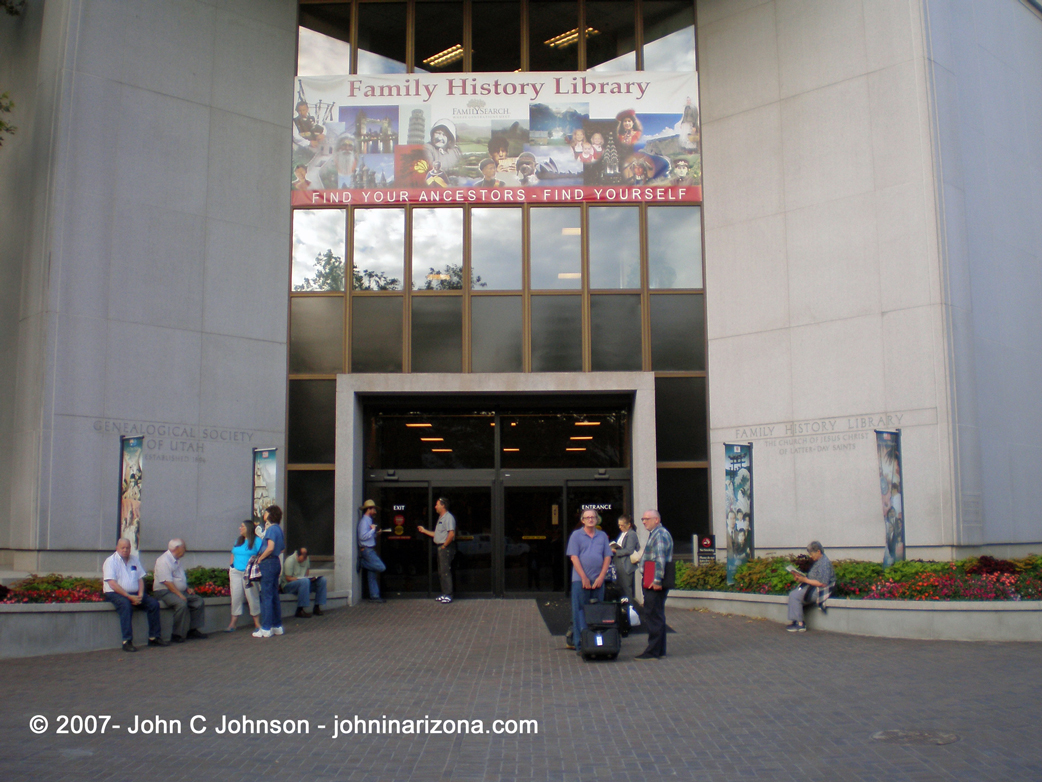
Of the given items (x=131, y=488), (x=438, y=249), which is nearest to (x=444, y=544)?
(x=131, y=488)

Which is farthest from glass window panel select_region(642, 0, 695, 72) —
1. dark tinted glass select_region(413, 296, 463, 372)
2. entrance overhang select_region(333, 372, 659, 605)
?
entrance overhang select_region(333, 372, 659, 605)

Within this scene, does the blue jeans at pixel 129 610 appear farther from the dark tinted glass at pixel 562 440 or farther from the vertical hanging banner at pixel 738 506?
the vertical hanging banner at pixel 738 506

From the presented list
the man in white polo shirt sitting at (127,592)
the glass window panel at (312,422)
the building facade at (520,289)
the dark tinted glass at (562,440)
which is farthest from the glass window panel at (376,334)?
the man in white polo shirt sitting at (127,592)

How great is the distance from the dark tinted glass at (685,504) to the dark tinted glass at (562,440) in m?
1.04

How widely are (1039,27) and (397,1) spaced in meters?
13.3

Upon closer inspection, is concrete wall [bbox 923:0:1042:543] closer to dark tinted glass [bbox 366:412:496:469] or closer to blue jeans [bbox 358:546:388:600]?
dark tinted glass [bbox 366:412:496:469]

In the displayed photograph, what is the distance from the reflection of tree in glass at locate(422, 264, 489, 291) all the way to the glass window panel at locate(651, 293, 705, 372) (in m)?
3.44

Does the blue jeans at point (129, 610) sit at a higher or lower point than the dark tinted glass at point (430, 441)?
lower

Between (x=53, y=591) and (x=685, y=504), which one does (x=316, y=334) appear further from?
(x=685, y=504)

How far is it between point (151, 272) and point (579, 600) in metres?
10.3

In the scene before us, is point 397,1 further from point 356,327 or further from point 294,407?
point 294,407

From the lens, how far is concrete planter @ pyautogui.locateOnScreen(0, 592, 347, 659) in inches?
467

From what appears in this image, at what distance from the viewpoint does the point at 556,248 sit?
18.9 metres

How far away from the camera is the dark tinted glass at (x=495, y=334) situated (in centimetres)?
1847
